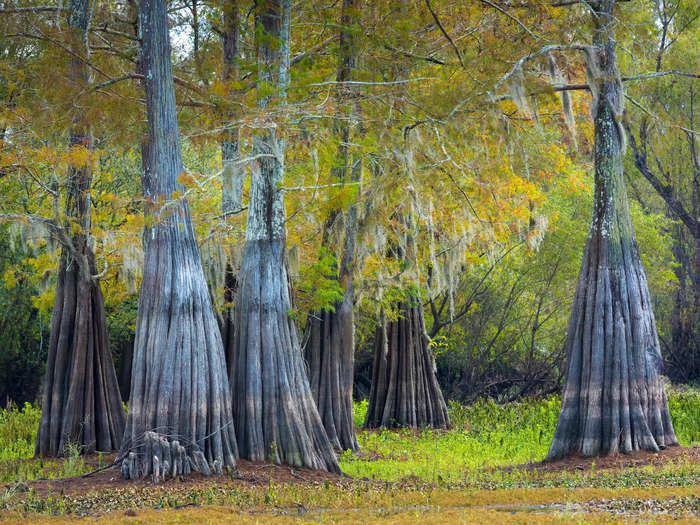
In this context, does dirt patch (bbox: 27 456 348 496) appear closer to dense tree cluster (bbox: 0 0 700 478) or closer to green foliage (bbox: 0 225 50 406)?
dense tree cluster (bbox: 0 0 700 478)

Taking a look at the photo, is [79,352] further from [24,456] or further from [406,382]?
[406,382]

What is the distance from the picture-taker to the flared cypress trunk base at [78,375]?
15555 mm

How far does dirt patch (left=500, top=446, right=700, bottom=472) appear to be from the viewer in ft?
41.2

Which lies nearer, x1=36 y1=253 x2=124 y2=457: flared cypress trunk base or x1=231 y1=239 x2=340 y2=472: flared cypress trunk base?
x1=231 y1=239 x2=340 y2=472: flared cypress trunk base

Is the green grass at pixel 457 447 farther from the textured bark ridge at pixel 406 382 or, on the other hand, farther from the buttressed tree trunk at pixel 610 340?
the buttressed tree trunk at pixel 610 340

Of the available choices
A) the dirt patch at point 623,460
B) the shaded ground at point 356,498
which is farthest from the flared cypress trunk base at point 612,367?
the shaded ground at point 356,498

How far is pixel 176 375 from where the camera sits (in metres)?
11.6

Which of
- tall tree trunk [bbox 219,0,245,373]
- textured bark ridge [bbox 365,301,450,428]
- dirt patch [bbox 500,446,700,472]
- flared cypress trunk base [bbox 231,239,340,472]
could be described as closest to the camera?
flared cypress trunk base [bbox 231,239,340,472]

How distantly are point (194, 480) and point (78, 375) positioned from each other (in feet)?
17.7

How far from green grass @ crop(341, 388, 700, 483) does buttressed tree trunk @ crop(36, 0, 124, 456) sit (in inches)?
186

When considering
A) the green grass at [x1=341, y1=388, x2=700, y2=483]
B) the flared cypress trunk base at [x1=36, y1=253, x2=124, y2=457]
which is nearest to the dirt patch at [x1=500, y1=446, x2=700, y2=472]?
the green grass at [x1=341, y1=388, x2=700, y2=483]

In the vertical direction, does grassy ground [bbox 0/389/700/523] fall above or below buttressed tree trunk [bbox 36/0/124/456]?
below

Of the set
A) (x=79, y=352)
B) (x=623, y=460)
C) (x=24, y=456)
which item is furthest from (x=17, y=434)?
(x=623, y=460)

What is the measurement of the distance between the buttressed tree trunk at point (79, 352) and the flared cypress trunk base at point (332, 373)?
391 centimetres
